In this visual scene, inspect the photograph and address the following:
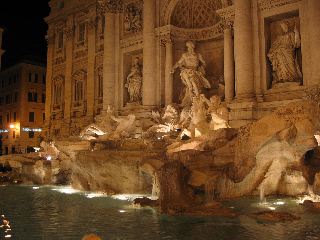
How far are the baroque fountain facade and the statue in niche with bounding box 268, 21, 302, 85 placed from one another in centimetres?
5

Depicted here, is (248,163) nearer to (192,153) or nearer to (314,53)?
(192,153)

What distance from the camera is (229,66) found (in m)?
17.2

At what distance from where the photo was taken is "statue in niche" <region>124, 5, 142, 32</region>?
2248 cm

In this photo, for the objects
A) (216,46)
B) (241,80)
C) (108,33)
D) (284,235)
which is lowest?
(284,235)

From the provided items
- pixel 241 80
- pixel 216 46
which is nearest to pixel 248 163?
pixel 241 80

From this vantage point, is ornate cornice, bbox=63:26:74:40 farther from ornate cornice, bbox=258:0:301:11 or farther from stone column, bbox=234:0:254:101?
ornate cornice, bbox=258:0:301:11

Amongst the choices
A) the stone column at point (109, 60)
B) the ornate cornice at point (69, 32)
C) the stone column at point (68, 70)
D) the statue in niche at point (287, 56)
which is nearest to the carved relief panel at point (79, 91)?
the stone column at point (68, 70)

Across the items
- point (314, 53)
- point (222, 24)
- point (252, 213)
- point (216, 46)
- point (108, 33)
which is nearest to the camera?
point (252, 213)

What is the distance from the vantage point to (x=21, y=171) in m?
18.4

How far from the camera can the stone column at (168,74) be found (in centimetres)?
2019

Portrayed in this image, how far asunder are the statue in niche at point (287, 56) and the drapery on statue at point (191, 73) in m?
3.96

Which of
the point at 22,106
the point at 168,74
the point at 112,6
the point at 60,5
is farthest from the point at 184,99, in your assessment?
the point at 22,106

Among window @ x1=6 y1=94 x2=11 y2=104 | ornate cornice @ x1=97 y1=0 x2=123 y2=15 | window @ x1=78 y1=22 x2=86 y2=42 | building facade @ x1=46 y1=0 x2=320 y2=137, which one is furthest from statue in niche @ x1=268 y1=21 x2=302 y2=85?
window @ x1=6 y1=94 x2=11 y2=104

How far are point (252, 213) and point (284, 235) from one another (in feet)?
5.58
